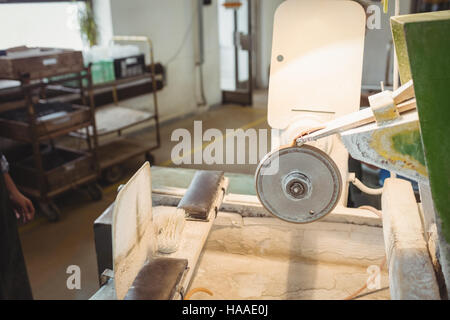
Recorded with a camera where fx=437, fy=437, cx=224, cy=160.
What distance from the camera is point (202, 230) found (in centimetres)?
153

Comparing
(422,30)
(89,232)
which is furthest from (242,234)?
(89,232)

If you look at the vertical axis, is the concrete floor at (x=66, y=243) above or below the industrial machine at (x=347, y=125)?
below

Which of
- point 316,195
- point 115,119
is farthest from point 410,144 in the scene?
point 115,119

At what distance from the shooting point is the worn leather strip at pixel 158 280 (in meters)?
1.10

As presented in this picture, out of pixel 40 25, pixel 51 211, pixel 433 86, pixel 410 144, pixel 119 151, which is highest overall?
pixel 40 25

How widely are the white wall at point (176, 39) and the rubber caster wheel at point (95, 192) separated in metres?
1.86

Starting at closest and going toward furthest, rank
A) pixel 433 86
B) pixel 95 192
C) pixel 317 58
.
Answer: pixel 433 86 → pixel 317 58 → pixel 95 192

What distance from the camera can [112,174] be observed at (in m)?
3.96

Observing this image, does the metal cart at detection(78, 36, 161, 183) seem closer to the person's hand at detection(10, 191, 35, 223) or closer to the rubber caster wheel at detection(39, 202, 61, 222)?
the rubber caster wheel at detection(39, 202, 61, 222)

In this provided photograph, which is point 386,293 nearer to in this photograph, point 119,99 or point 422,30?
point 422,30

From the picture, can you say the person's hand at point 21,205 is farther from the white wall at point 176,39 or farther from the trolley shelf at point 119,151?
the white wall at point 176,39

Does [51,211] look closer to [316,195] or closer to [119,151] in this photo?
[119,151]

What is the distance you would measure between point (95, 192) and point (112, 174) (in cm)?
36

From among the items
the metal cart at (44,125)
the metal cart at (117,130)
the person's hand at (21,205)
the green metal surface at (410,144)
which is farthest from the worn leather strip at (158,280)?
the metal cart at (117,130)
